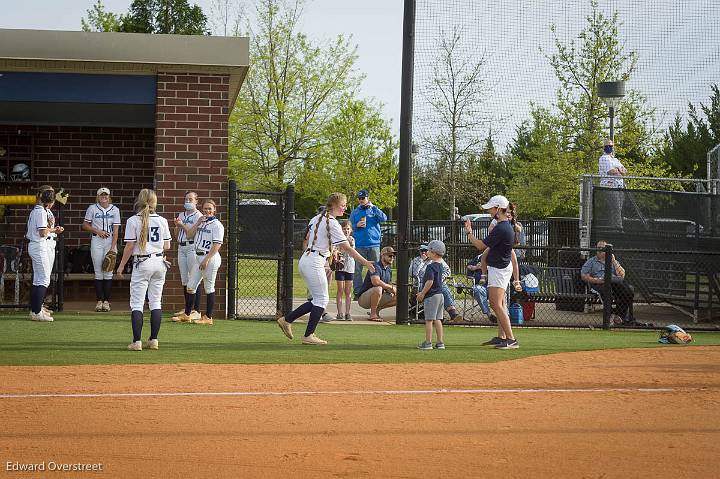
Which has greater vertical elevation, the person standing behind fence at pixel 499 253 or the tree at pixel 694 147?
the tree at pixel 694 147

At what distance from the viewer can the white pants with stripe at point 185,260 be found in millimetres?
14531

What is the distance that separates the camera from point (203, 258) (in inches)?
563

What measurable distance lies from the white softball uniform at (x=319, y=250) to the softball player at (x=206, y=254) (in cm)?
246

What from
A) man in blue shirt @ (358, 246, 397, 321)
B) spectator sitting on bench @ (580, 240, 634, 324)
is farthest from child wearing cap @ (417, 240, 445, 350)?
spectator sitting on bench @ (580, 240, 634, 324)

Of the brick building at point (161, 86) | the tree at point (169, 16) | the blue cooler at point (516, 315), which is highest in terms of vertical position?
the tree at point (169, 16)

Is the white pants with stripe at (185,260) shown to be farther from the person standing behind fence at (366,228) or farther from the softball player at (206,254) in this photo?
the person standing behind fence at (366,228)

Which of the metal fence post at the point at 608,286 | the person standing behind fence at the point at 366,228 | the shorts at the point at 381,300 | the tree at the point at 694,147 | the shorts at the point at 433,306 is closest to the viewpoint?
the shorts at the point at 433,306

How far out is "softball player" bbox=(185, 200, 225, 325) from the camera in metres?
14.0

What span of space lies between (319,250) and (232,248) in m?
4.26

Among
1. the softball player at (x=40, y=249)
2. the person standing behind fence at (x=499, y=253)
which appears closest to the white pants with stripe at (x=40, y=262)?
the softball player at (x=40, y=249)

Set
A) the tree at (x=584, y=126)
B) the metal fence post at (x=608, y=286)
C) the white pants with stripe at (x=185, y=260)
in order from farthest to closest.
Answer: the tree at (x=584, y=126), the metal fence post at (x=608, y=286), the white pants with stripe at (x=185, y=260)

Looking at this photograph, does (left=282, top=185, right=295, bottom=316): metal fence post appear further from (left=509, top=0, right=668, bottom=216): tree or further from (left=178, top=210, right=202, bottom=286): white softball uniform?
(left=509, top=0, right=668, bottom=216): tree

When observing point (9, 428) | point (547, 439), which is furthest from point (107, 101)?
point (547, 439)

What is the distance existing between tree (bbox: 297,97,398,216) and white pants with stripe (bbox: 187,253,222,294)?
93.0 feet
